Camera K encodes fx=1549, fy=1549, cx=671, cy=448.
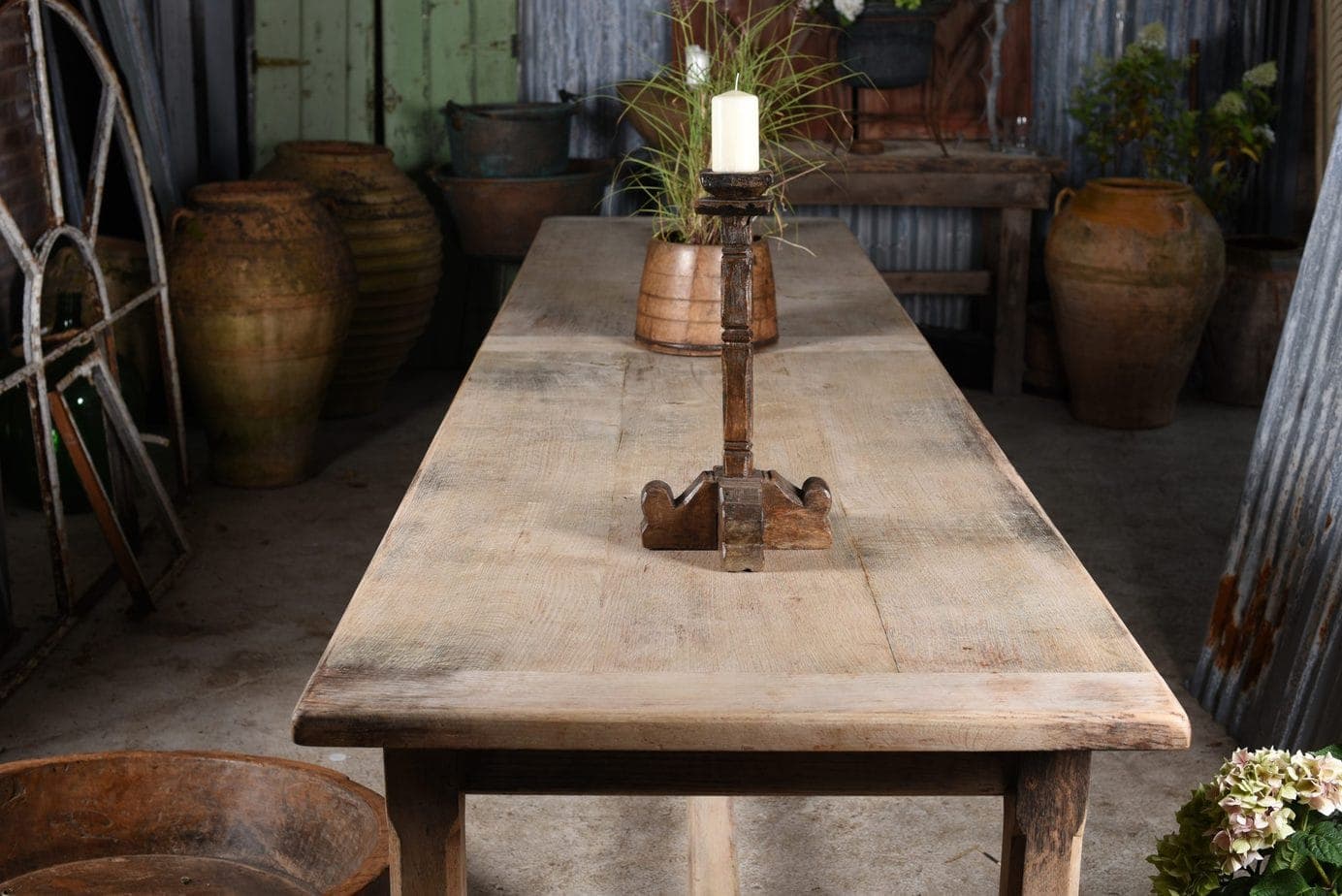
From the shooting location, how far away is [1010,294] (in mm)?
5480

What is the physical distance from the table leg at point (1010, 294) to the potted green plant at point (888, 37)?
621 mm

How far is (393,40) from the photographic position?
5.61m

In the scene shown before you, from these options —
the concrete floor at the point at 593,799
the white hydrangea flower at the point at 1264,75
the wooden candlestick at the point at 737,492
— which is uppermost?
the white hydrangea flower at the point at 1264,75

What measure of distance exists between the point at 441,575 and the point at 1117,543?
284cm

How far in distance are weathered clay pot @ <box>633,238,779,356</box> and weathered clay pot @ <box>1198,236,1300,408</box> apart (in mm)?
3108

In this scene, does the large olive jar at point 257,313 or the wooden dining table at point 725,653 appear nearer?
the wooden dining table at point 725,653

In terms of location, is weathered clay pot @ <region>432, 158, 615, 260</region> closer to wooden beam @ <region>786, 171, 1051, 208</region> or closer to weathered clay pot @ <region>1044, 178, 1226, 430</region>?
wooden beam @ <region>786, 171, 1051, 208</region>

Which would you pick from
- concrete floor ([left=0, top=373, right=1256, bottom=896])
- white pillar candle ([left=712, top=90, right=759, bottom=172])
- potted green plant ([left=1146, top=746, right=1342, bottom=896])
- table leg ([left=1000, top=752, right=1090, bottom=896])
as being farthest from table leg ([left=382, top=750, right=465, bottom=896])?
concrete floor ([left=0, top=373, right=1256, bottom=896])

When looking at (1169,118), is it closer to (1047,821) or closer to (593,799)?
(593,799)

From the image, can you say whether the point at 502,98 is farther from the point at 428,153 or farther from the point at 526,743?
the point at 526,743

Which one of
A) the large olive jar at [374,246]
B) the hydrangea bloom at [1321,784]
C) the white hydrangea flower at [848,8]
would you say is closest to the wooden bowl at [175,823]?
the hydrangea bloom at [1321,784]

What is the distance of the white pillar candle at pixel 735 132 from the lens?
5.58 feet

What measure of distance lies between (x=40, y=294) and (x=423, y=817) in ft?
7.19

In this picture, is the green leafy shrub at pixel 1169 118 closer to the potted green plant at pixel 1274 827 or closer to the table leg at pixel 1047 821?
the potted green plant at pixel 1274 827
